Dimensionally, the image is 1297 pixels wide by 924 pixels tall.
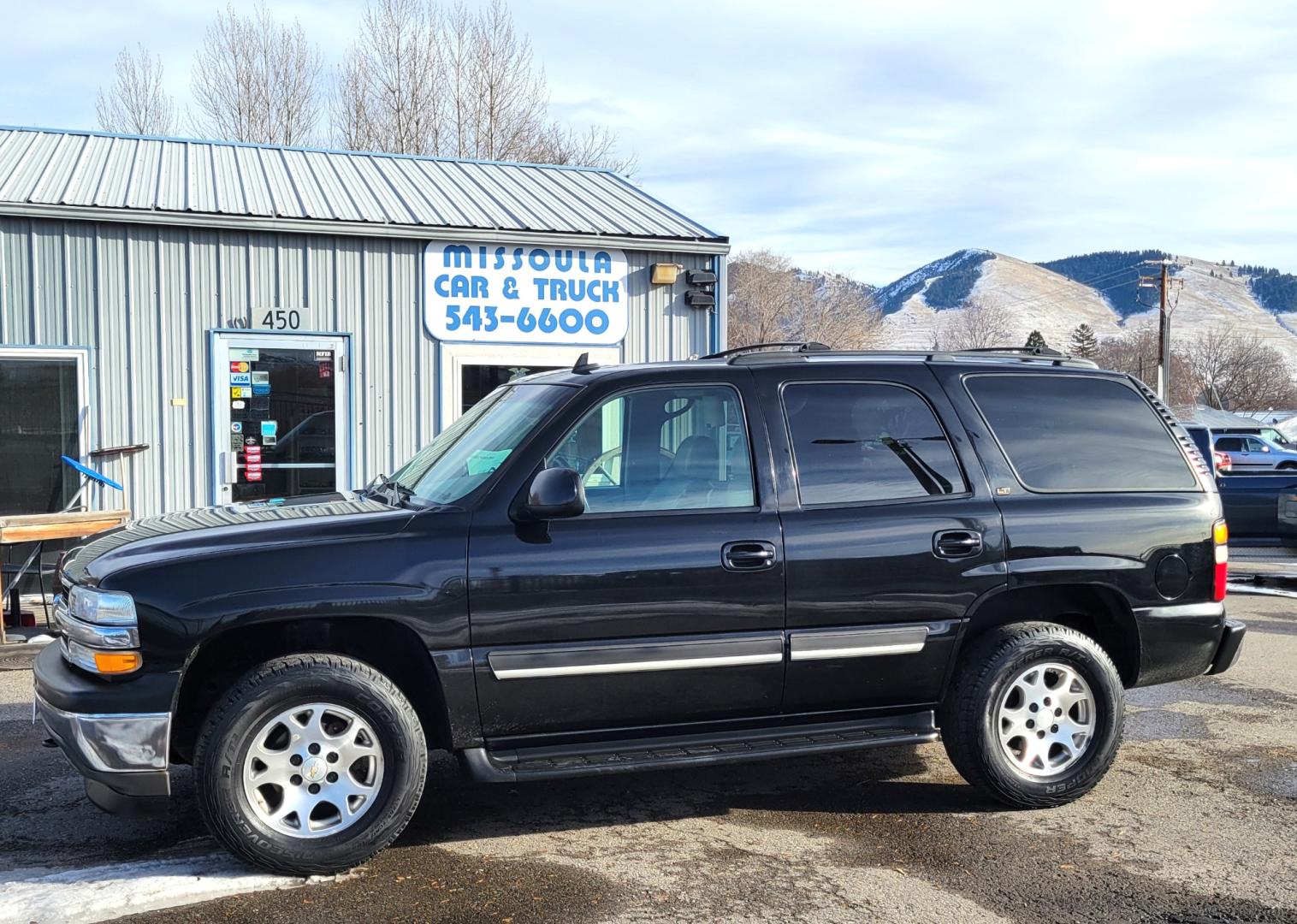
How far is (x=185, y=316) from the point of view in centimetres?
1067

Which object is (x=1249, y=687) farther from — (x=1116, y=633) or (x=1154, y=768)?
(x=1116, y=633)

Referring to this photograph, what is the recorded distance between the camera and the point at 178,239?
10.6 m

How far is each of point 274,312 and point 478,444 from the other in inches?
266

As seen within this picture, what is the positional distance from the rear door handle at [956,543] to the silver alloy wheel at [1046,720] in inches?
21.4

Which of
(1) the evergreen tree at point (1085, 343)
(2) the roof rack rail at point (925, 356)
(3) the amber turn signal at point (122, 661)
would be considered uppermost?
(1) the evergreen tree at point (1085, 343)

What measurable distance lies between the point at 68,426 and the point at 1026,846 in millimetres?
9026

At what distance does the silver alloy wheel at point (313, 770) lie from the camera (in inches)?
162

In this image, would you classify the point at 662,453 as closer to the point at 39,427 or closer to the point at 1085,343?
the point at 39,427

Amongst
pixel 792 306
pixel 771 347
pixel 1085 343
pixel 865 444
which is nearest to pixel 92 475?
pixel 771 347

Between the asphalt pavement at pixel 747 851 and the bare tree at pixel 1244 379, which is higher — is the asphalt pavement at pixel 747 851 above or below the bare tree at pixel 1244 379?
below

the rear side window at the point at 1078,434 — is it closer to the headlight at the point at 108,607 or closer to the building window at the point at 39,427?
the headlight at the point at 108,607

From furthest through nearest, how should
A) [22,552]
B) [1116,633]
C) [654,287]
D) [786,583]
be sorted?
[654,287] → [22,552] → [1116,633] → [786,583]

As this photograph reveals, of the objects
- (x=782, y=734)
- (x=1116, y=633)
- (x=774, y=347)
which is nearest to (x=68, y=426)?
(x=774, y=347)

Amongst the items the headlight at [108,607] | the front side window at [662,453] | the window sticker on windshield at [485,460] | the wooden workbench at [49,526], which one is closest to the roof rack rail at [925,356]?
the front side window at [662,453]
